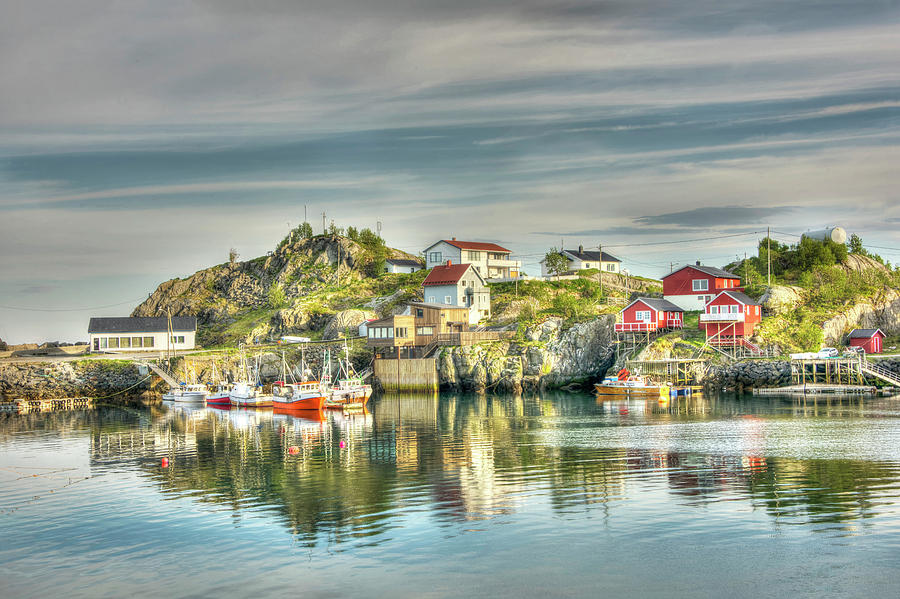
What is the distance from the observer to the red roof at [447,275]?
398 feet

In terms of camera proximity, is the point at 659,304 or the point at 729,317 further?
the point at 659,304

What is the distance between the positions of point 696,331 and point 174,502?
3234 inches

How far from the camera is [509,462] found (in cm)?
4538

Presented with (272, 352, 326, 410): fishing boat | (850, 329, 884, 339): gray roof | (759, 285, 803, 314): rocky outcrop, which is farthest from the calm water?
(759, 285, 803, 314): rocky outcrop

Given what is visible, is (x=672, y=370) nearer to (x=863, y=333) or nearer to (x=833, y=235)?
(x=863, y=333)

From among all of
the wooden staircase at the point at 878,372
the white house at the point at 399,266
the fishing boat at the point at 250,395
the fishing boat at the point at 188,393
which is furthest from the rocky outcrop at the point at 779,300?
the fishing boat at the point at 188,393

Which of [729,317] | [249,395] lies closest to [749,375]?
[729,317]

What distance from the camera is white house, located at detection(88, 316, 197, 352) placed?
381 ft

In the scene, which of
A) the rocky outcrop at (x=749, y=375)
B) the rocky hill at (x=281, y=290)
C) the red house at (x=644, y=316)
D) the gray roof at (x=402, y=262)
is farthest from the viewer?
the gray roof at (x=402, y=262)

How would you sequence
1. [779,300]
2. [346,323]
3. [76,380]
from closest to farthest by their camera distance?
[76,380], [779,300], [346,323]

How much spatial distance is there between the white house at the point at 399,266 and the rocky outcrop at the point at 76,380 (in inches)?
2237

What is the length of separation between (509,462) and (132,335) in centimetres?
8958

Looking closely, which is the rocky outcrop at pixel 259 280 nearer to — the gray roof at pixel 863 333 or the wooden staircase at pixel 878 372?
the gray roof at pixel 863 333

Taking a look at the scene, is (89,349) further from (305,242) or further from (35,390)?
(305,242)
